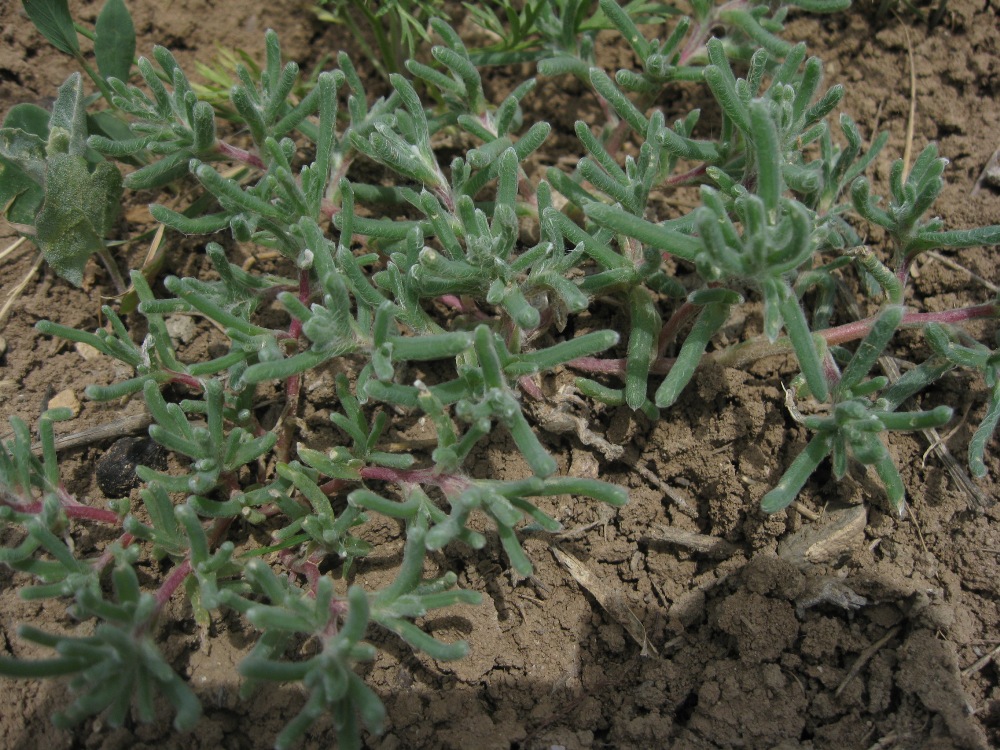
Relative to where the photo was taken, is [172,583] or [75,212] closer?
[172,583]

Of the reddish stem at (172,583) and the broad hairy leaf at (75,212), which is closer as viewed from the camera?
the reddish stem at (172,583)

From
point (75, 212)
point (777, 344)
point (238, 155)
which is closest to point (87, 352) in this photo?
point (75, 212)

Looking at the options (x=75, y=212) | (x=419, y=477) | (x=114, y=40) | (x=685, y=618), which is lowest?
(x=685, y=618)

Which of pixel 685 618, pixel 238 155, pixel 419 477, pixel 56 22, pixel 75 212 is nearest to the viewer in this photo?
pixel 419 477

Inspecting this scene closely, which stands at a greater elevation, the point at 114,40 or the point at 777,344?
the point at 114,40

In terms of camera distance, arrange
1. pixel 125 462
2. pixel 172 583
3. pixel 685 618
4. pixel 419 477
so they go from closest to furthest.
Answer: pixel 172 583
pixel 419 477
pixel 685 618
pixel 125 462

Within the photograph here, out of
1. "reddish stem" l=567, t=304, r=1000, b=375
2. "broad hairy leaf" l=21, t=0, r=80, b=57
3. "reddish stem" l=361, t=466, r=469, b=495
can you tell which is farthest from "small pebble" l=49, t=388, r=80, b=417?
"reddish stem" l=567, t=304, r=1000, b=375

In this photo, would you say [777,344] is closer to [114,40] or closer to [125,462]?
[125,462]

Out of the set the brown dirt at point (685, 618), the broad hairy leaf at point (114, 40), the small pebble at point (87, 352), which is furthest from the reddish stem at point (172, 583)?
the broad hairy leaf at point (114, 40)

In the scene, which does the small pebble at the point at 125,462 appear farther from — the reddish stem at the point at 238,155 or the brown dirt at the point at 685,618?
the reddish stem at the point at 238,155

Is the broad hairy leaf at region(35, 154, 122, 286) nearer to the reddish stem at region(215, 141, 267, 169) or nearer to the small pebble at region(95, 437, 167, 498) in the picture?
the reddish stem at region(215, 141, 267, 169)
